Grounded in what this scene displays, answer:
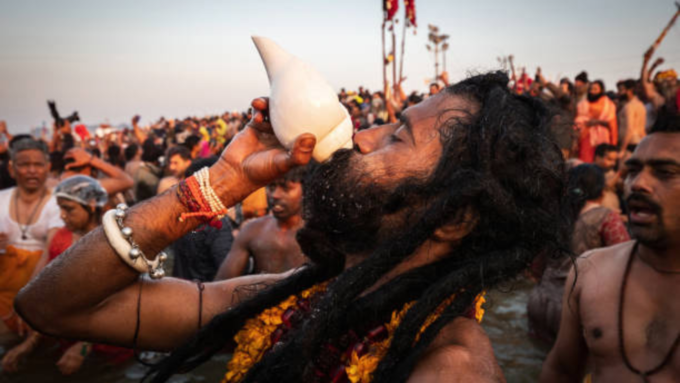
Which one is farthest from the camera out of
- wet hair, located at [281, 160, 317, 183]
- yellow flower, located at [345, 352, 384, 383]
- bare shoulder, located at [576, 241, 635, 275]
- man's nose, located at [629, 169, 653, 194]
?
wet hair, located at [281, 160, 317, 183]

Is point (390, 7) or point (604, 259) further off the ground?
point (390, 7)

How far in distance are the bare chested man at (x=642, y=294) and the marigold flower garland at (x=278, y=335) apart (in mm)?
902

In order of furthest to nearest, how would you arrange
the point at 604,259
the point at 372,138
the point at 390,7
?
the point at 390,7, the point at 604,259, the point at 372,138

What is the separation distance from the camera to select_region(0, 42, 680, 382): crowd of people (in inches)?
71.5

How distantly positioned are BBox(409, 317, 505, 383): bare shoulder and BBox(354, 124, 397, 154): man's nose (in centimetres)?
77

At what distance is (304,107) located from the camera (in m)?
1.74

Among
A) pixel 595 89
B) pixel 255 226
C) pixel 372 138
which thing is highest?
pixel 372 138

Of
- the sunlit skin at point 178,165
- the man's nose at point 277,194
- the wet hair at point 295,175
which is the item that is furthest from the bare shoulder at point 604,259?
the sunlit skin at point 178,165

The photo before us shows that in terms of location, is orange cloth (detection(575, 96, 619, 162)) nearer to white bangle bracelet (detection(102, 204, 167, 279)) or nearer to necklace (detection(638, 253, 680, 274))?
necklace (detection(638, 253, 680, 274))

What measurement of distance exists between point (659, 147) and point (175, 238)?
2.19m

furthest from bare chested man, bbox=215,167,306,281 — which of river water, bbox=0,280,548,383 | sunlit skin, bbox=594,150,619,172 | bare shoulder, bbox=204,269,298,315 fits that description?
sunlit skin, bbox=594,150,619,172

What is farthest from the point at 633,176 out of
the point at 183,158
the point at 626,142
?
the point at 626,142

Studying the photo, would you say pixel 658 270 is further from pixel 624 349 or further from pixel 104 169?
pixel 104 169

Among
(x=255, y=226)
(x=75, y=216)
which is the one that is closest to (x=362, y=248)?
(x=255, y=226)
